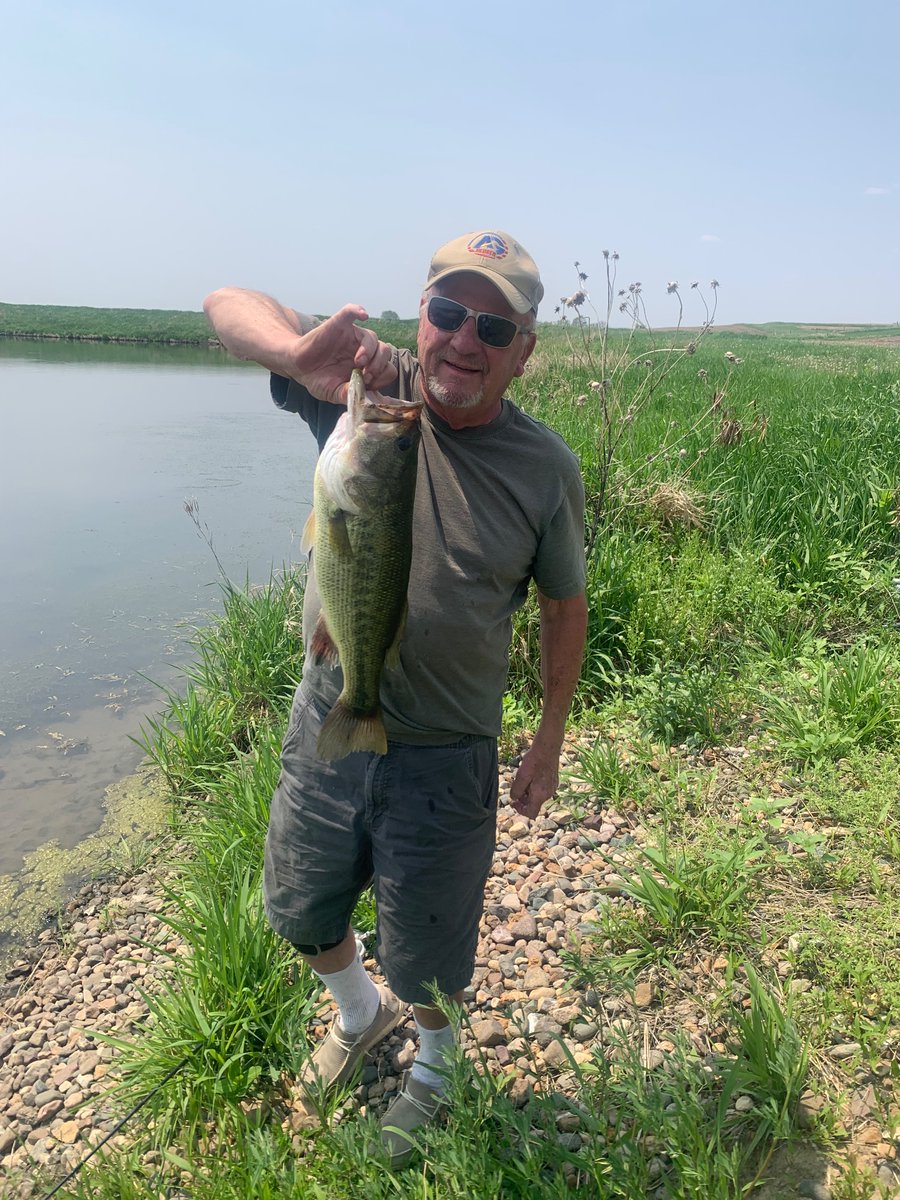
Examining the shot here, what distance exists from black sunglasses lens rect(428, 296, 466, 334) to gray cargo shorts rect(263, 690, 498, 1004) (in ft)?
4.17

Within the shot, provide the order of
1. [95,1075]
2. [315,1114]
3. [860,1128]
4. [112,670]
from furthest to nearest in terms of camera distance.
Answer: [112,670] → [95,1075] → [315,1114] → [860,1128]

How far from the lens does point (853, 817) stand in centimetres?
337

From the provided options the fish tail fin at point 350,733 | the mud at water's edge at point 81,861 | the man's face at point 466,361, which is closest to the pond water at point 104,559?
the mud at water's edge at point 81,861

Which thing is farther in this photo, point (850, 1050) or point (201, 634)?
point (201, 634)

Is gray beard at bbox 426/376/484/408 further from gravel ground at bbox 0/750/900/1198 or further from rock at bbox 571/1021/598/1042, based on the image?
rock at bbox 571/1021/598/1042

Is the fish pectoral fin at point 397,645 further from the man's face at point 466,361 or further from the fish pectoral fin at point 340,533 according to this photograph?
the man's face at point 466,361

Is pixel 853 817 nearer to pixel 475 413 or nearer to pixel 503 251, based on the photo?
pixel 475 413

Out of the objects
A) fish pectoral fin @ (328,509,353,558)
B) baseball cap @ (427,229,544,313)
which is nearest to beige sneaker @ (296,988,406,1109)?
fish pectoral fin @ (328,509,353,558)

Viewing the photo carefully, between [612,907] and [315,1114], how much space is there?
1.38 metres

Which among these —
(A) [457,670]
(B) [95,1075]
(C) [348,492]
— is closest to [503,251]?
(C) [348,492]

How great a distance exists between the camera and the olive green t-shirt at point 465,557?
2.34 m

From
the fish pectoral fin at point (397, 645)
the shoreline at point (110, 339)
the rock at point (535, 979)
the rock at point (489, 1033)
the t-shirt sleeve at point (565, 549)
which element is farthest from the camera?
the shoreline at point (110, 339)

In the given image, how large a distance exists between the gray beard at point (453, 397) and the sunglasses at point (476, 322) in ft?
0.54

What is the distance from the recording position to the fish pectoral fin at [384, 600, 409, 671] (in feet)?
7.08
